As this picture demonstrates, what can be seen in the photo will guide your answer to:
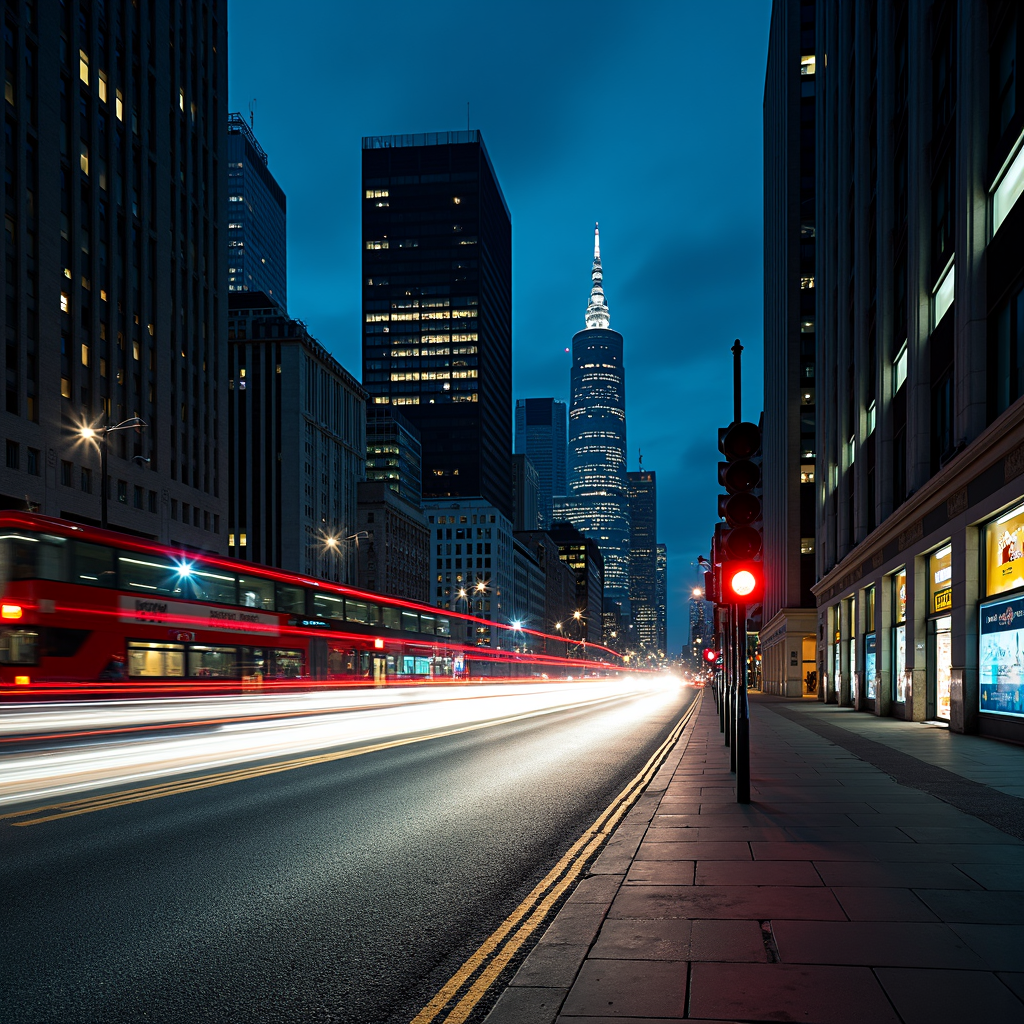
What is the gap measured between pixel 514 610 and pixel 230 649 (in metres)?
158

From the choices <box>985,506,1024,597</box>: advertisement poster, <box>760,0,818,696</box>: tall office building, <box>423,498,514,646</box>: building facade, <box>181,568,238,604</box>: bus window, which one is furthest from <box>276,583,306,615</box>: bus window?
<box>423,498,514,646</box>: building facade

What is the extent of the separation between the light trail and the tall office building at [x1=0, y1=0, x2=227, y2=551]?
103 ft

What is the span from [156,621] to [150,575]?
1.27 m

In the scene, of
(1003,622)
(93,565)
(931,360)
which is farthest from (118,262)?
(1003,622)

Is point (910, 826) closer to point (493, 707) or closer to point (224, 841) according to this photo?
point (224, 841)

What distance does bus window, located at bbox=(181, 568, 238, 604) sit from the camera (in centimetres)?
2565

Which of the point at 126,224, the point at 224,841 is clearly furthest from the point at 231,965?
the point at 126,224

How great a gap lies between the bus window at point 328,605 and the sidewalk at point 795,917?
73.2ft

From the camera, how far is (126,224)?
64.1 meters

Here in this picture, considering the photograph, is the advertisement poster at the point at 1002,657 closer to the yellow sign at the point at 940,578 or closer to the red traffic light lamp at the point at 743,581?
the yellow sign at the point at 940,578

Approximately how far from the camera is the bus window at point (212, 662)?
2533 cm

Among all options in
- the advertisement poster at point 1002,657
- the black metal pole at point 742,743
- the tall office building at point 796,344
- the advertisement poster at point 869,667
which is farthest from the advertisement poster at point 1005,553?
the tall office building at point 796,344

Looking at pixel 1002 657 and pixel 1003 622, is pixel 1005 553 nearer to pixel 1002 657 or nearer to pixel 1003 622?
pixel 1003 622

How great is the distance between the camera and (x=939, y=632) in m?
25.3
